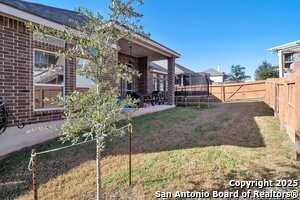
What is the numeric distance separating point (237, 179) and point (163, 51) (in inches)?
344

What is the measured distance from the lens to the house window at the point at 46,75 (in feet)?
19.5

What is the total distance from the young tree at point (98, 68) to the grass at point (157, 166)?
4.18 feet

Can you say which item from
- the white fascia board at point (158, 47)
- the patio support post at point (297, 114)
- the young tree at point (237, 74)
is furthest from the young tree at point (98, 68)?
the young tree at point (237, 74)

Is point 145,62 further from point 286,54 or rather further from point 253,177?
point 253,177

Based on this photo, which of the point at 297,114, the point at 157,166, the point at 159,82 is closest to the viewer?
the point at 297,114

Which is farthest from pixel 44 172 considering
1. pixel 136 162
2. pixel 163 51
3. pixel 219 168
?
pixel 163 51

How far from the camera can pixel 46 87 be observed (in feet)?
20.7

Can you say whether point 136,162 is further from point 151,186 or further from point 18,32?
point 18,32

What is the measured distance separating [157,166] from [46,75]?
447 cm

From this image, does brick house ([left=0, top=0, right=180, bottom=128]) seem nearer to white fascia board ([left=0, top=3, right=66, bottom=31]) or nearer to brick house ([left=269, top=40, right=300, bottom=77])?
white fascia board ([left=0, top=3, right=66, bottom=31])

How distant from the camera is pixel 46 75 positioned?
6234 mm

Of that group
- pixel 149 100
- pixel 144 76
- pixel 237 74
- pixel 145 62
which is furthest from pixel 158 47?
pixel 237 74

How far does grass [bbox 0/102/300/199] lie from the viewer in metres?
3.31

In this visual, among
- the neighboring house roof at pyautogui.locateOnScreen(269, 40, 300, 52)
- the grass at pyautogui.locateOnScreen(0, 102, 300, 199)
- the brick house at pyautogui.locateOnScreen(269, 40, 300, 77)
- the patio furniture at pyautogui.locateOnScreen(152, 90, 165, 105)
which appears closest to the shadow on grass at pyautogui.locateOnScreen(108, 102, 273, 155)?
Answer: the grass at pyautogui.locateOnScreen(0, 102, 300, 199)
